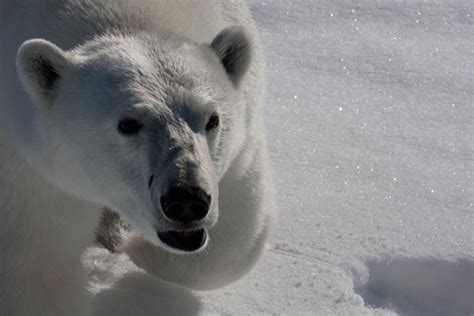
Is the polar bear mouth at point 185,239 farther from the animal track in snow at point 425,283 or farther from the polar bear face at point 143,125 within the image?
the animal track in snow at point 425,283

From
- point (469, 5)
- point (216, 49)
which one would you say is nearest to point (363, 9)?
point (469, 5)

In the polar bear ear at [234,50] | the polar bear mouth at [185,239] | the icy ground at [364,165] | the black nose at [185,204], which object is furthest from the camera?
the icy ground at [364,165]

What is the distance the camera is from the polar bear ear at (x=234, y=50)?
3369 mm

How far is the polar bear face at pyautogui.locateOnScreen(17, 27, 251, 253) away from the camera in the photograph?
2910mm

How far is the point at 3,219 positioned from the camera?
3549mm

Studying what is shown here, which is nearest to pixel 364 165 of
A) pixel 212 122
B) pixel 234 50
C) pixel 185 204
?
pixel 234 50

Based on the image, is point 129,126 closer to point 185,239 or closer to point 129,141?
point 129,141

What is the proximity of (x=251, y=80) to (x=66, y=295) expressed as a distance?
3.07 feet

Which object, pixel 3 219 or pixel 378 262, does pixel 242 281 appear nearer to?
pixel 378 262

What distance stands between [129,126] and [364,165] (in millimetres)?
1857

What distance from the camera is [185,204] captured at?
9.28 ft

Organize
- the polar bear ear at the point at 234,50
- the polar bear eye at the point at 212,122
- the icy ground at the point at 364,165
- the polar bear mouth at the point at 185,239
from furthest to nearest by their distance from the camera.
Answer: the icy ground at the point at 364,165, the polar bear ear at the point at 234,50, the polar bear eye at the point at 212,122, the polar bear mouth at the point at 185,239

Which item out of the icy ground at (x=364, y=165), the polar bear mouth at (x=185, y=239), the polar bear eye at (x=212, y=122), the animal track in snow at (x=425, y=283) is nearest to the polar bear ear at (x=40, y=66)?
the polar bear eye at (x=212, y=122)

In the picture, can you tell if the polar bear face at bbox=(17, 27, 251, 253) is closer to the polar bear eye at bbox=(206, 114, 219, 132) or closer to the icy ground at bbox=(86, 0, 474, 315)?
the polar bear eye at bbox=(206, 114, 219, 132)
